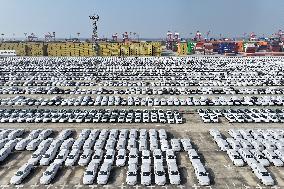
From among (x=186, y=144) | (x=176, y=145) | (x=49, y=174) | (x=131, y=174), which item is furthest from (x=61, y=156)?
(x=186, y=144)

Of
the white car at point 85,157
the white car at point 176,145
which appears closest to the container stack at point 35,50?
the white car at point 85,157

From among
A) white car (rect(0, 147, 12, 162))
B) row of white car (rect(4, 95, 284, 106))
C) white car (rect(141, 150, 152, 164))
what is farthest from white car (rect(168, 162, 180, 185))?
row of white car (rect(4, 95, 284, 106))

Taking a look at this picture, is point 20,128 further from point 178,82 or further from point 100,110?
point 178,82

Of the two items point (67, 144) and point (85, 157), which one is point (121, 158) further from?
point (67, 144)

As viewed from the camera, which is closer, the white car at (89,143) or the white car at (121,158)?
the white car at (121,158)

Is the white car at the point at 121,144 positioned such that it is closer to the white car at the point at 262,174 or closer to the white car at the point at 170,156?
the white car at the point at 170,156
